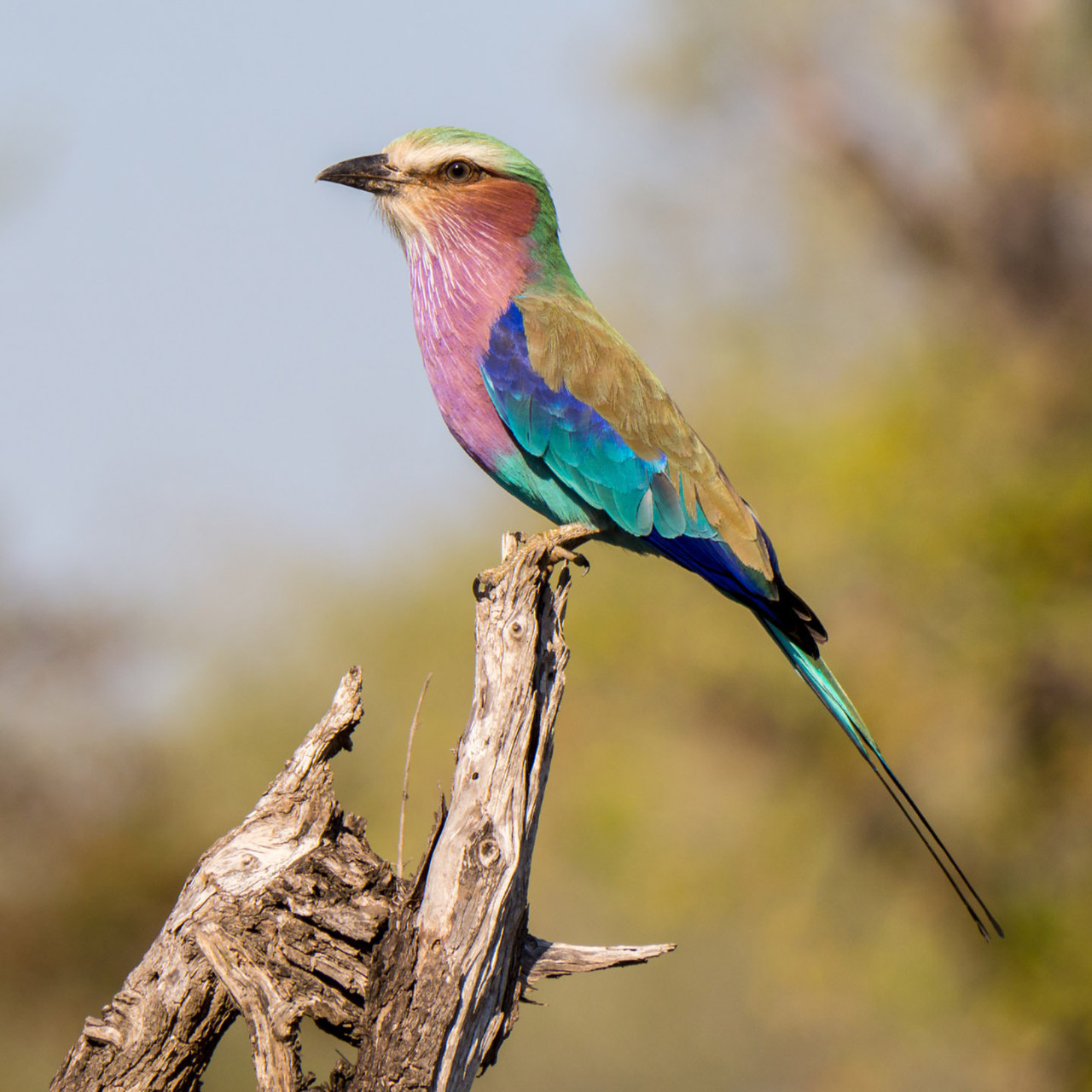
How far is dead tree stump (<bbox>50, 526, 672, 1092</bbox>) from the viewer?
3.16m

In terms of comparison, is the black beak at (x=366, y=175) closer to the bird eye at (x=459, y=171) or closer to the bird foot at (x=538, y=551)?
the bird eye at (x=459, y=171)

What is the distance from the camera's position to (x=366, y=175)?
486cm

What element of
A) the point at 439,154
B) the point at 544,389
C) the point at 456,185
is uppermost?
the point at 439,154

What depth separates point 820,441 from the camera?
1694cm

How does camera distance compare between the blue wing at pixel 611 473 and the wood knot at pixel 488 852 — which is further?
the blue wing at pixel 611 473

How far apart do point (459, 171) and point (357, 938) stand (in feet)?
9.63

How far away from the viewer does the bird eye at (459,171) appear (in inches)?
192

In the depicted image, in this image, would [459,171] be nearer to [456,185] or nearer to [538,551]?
[456,185]

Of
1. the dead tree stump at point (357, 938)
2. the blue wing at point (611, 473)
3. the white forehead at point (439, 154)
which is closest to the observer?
the dead tree stump at point (357, 938)

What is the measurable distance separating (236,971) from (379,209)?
3.01 meters

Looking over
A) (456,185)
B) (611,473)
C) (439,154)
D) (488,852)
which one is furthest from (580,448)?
(488,852)

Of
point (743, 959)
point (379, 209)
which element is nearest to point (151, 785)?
point (379, 209)

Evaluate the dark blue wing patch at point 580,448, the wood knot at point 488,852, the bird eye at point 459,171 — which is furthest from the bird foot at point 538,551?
the bird eye at point 459,171

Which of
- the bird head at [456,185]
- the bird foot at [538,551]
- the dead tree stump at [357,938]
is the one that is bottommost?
the dead tree stump at [357,938]
